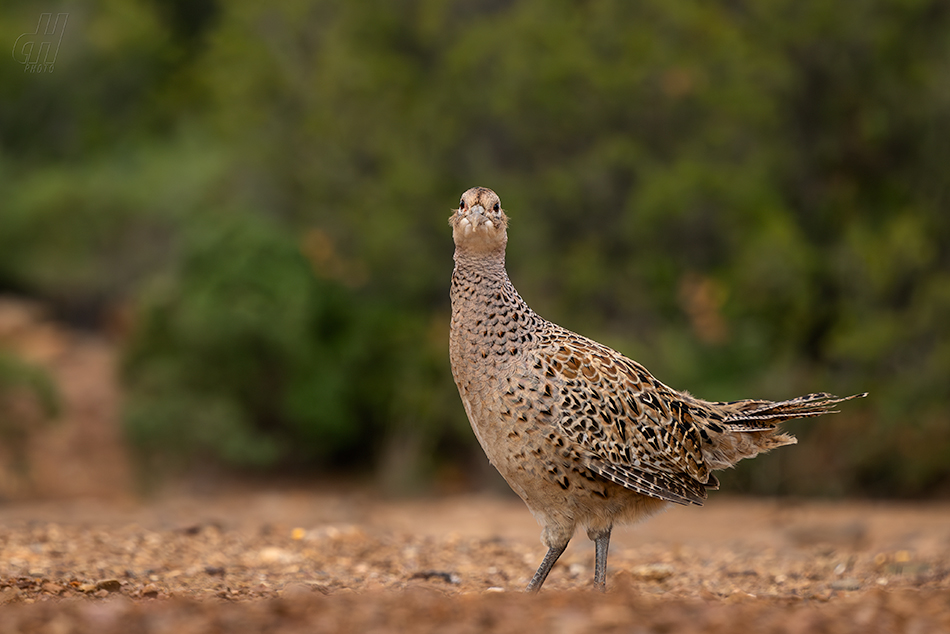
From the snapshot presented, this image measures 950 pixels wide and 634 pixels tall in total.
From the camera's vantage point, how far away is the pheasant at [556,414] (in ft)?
17.7

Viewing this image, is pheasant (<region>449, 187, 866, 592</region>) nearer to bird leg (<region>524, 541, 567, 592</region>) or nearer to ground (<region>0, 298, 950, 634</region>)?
bird leg (<region>524, 541, 567, 592</region>)

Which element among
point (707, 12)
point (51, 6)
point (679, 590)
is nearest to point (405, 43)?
point (707, 12)

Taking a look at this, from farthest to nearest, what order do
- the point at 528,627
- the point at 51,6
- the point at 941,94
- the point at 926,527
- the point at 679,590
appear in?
the point at 51,6, the point at 941,94, the point at 926,527, the point at 679,590, the point at 528,627

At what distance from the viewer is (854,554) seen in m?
8.10

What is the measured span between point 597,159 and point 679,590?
1052cm

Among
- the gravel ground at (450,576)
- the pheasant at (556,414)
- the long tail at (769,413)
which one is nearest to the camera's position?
the gravel ground at (450,576)

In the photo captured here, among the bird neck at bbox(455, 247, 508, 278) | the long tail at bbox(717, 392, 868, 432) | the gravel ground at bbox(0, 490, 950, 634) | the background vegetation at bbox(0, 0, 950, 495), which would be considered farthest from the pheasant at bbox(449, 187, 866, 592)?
the background vegetation at bbox(0, 0, 950, 495)

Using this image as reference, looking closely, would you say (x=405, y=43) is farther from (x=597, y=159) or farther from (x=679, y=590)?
(x=679, y=590)

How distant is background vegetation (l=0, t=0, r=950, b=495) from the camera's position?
50.1 feet

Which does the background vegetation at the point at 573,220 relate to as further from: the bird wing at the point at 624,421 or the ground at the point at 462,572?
the bird wing at the point at 624,421

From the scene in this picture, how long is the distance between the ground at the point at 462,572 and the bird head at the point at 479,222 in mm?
1780

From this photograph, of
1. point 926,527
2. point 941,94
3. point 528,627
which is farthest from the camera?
point 941,94

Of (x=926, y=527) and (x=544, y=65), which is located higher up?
(x=544, y=65)
